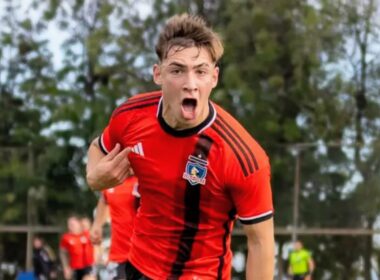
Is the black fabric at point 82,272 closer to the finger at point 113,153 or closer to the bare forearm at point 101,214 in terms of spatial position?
the bare forearm at point 101,214

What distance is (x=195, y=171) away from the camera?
4914 millimetres

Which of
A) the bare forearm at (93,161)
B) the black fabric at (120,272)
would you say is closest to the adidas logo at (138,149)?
the bare forearm at (93,161)

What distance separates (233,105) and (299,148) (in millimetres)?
4229

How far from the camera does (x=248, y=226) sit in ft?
15.7

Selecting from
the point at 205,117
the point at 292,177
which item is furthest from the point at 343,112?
the point at 205,117

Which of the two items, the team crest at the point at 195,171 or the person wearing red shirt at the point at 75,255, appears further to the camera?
the person wearing red shirt at the point at 75,255

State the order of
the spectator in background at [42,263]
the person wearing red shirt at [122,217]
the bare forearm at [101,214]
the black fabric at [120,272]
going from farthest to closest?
1. the spectator in background at [42,263]
2. the bare forearm at [101,214]
3. the person wearing red shirt at [122,217]
4. the black fabric at [120,272]

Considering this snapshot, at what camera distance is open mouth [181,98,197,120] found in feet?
15.4

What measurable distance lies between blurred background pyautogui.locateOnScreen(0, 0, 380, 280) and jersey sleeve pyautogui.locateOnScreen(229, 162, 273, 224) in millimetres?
17943

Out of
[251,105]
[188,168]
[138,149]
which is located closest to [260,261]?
[188,168]

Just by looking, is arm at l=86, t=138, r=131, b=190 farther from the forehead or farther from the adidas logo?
the forehead

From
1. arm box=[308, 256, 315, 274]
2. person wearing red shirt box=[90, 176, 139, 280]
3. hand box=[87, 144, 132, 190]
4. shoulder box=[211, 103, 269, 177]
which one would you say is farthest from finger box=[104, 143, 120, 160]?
arm box=[308, 256, 315, 274]

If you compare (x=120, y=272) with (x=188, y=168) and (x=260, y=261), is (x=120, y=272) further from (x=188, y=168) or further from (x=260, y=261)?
(x=260, y=261)

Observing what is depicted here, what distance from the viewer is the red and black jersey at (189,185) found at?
4.79 m
